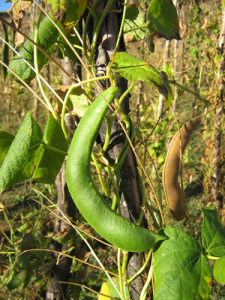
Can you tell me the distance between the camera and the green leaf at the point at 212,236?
1.58 feet

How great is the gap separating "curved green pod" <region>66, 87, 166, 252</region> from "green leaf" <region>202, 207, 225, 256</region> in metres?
0.15

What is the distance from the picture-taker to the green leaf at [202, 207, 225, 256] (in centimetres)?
48

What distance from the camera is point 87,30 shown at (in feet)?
1.78

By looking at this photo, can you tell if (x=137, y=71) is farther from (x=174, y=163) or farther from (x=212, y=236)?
(x=212, y=236)

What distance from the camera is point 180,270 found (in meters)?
0.41

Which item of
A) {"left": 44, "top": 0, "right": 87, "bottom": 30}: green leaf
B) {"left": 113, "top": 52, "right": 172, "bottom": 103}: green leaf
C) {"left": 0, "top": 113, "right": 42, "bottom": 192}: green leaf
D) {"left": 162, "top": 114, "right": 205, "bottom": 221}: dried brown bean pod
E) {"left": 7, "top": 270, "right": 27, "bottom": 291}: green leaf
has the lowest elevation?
{"left": 7, "top": 270, "right": 27, "bottom": 291}: green leaf

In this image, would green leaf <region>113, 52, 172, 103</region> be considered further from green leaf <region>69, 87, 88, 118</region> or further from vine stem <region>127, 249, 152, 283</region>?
vine stem <region>127, 249, 152, 283</region>

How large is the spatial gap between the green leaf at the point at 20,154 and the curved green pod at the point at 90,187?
0.27ft

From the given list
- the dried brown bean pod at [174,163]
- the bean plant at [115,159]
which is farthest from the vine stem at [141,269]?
the dried brown bean pod at [174,163]

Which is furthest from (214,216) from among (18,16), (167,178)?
(18,16)

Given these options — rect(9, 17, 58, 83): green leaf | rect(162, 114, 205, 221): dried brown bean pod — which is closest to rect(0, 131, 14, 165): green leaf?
rect(9, 17, 58, 83): green leaf

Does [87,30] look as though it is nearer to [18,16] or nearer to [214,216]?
[18,16]

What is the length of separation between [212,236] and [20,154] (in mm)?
357

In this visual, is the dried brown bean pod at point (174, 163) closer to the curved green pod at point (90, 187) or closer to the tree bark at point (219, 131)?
the curved green pod at point (90, 187)
